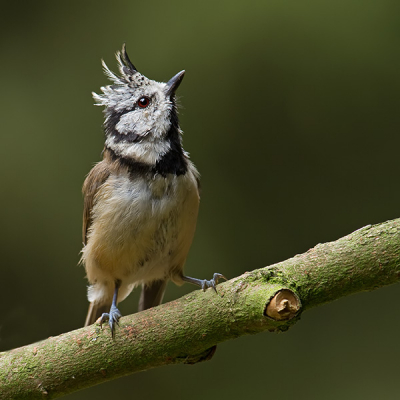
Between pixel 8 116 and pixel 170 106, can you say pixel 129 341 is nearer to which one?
pixel 170 106

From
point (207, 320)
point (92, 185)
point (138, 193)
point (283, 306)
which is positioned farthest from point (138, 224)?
point (283, 306)

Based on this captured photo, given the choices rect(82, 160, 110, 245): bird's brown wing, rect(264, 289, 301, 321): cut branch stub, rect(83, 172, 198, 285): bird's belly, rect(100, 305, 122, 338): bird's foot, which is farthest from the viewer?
rect(82, 160, 110, 245): bird's brown wing

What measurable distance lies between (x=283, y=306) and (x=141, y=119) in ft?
4.00

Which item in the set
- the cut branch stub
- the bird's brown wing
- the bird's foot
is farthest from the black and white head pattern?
the cut branch stub

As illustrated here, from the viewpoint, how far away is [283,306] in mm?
1977

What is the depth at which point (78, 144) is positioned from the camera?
390cm

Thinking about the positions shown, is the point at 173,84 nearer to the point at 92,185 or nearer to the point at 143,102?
the point at 143,102

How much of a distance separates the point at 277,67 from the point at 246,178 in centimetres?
71

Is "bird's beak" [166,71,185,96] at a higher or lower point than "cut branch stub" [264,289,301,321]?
higher

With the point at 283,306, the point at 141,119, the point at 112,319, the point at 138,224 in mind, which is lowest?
the point at 112,319

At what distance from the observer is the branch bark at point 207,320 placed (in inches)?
79.3

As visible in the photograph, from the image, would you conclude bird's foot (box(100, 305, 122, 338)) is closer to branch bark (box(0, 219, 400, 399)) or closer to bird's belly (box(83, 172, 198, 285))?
branch bark (box(0, 219, 400, 399))

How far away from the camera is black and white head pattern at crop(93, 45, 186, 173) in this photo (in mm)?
2717

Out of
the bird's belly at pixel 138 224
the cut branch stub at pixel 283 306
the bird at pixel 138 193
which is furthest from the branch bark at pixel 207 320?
the bird's belly at pixel 138 224
